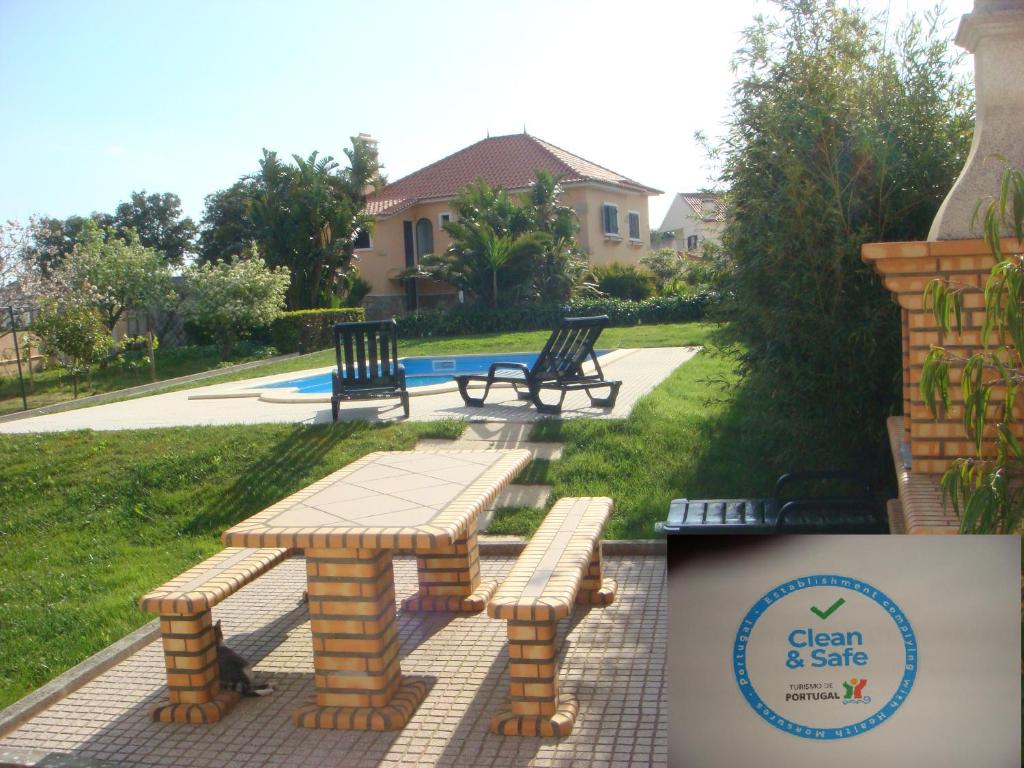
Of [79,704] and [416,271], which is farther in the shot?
[416,271]

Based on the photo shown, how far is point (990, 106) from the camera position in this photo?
4551 mm

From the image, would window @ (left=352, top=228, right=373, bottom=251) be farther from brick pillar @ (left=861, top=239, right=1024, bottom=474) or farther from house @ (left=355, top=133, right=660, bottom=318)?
brick pillar @ (left=861, top=239, right=1024, bottom=474)

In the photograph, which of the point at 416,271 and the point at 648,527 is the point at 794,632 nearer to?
the point at 648,527

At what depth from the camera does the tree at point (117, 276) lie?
957 inches

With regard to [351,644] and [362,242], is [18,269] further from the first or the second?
[351,644]

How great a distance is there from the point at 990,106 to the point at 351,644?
3.72 meters

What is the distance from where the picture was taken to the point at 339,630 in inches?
175

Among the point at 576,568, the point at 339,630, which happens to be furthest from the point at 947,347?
the point at 339,630

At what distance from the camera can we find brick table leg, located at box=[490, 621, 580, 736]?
13.8ft

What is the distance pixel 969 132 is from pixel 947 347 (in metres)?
3.65

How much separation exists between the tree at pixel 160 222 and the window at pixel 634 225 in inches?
1129

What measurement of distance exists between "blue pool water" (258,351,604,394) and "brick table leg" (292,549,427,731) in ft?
36.4

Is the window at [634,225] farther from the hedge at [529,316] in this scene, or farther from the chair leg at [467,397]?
the chair leg at [467,397]

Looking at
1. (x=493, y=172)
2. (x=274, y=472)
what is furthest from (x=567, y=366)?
(x=493, y=172)
